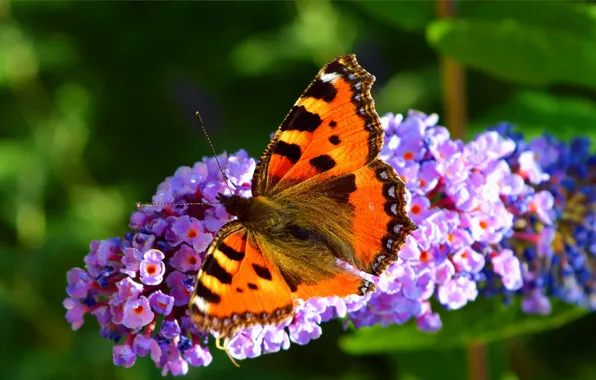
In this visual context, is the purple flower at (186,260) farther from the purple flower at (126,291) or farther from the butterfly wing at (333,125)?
the butterfly wing at (333,125)

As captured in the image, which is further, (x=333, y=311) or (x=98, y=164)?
(x=98, y=164)

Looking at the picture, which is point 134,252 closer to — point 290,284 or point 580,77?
point 290,284

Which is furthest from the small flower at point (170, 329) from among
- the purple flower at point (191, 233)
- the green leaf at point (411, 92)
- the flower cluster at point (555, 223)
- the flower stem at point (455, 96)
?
the green leaf at point (411, 92)

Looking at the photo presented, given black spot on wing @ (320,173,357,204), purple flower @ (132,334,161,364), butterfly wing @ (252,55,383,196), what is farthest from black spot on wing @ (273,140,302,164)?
purple flower @ (132,334,161,364)

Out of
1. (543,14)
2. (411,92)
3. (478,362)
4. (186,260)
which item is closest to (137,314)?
(186,260)

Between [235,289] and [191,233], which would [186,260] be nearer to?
[191,233]

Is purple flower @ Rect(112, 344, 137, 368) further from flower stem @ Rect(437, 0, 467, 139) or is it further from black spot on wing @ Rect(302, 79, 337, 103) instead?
flower stem @ Rect(437, 0, 467, 139)

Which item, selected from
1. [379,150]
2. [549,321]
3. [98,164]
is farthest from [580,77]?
[98,164]
